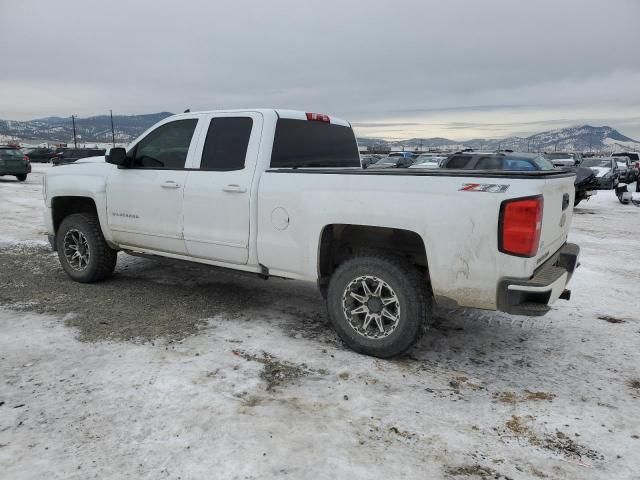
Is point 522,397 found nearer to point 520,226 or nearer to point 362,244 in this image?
point 520,226

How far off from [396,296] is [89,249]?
12.8 feet

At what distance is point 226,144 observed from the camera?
4742mm

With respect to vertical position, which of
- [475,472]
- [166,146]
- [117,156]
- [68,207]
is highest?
[166,146]

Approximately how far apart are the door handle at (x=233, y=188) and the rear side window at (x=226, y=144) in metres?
0.18

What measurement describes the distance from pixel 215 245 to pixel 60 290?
7.48ft

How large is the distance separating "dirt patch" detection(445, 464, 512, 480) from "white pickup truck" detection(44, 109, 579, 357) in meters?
1.16

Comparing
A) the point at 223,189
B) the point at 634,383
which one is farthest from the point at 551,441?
the point at 223,189

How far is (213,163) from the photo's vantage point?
477 cm

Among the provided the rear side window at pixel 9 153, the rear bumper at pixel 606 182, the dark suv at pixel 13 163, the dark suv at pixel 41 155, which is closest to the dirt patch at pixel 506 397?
the rear bumper at pixel 606 182

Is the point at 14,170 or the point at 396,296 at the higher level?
the point at 14,170

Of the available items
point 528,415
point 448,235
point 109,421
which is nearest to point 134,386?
point 109,421

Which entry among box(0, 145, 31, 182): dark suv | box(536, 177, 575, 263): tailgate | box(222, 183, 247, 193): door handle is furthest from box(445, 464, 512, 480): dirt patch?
box(0, 145, 31, 182): dark suv

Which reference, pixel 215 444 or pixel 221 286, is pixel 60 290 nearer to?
pixel 221 286

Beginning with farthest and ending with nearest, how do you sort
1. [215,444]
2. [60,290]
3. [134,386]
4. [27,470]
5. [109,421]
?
[60,290]
[134,386]
[109,421]
[215,444]
[27,470]
